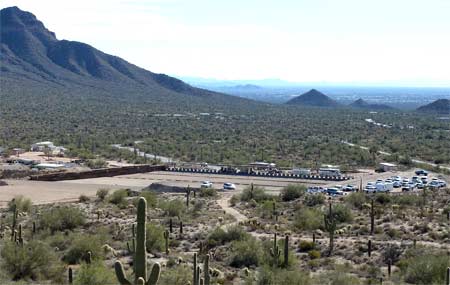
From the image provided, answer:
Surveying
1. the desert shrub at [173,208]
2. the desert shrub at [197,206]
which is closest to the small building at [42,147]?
the desert shrub at [197,206]

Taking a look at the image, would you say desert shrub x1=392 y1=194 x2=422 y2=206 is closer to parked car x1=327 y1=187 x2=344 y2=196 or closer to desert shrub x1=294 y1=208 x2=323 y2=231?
parked car x1=327 y1=187 x2=344 y2=196

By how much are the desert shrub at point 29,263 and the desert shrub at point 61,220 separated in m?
9.10

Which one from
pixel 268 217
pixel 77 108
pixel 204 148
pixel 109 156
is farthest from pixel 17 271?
pixel 77 108

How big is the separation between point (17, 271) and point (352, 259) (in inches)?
554

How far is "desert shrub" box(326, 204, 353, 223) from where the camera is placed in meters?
41.2

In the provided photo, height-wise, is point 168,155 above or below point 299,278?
below

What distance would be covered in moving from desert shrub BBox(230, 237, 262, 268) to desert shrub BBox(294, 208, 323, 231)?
24.5ft

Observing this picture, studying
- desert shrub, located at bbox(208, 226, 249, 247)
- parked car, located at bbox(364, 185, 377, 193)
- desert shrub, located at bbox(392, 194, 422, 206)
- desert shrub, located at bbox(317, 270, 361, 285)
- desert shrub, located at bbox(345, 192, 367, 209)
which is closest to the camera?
desert shrub, located at bbox(317, 270, 361, 285)

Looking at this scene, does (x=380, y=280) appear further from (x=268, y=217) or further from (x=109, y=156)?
(x=109, y=156)

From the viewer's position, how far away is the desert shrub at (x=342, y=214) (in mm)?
41250

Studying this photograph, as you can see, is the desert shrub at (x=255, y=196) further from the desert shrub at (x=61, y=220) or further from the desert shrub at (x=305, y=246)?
the desert shrub at (x=305, y=246)

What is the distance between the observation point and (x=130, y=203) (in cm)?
4750

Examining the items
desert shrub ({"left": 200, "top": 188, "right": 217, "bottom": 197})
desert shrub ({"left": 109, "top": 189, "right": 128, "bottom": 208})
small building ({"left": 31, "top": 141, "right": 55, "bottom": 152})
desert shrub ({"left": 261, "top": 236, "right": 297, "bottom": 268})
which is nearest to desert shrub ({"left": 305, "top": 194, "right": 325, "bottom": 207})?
desert shrub ({"left": 200, "top": 188, "right": 217, "bottom": 197})

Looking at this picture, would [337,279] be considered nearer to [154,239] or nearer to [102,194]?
[154,239]
